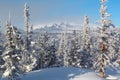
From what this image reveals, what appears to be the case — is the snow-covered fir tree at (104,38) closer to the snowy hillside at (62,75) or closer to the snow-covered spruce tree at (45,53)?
the snowy hillside at (62,75)

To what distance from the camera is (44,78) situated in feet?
194

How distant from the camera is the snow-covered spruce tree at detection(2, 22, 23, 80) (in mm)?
47406

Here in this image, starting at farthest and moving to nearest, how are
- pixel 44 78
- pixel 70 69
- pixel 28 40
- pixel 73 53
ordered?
pixel 28 40 < pixel 73 53 < pixel 70 69 < pixel 44 78

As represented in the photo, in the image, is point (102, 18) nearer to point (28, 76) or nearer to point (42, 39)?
point (28, 76)

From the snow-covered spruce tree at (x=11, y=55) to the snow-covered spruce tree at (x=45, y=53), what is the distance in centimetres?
3122

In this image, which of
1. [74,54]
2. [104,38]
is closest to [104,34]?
[104,38]

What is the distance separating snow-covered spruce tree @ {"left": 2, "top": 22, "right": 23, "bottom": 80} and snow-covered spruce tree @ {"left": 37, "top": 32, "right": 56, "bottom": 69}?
1229 inches

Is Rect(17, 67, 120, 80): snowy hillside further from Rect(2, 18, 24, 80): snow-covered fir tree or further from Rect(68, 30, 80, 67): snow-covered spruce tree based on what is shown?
Rect(68, 30, 80, 67): snow-covered spruce tree

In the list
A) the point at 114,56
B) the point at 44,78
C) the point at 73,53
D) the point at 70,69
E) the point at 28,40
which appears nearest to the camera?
the point at 44,78

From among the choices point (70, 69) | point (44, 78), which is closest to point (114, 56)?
point (70, 69)

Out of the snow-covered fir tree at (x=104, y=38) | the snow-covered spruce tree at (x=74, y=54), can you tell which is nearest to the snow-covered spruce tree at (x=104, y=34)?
the snow-covered fir tree at (x=104, y=38)

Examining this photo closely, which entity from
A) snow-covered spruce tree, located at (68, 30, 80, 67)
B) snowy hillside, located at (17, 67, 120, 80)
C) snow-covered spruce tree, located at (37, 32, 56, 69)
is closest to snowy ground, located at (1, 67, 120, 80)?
snowy hillside, located at (17, 67, 120, 80)

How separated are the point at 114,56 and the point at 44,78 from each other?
239 feet

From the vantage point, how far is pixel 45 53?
8025 centimetres
